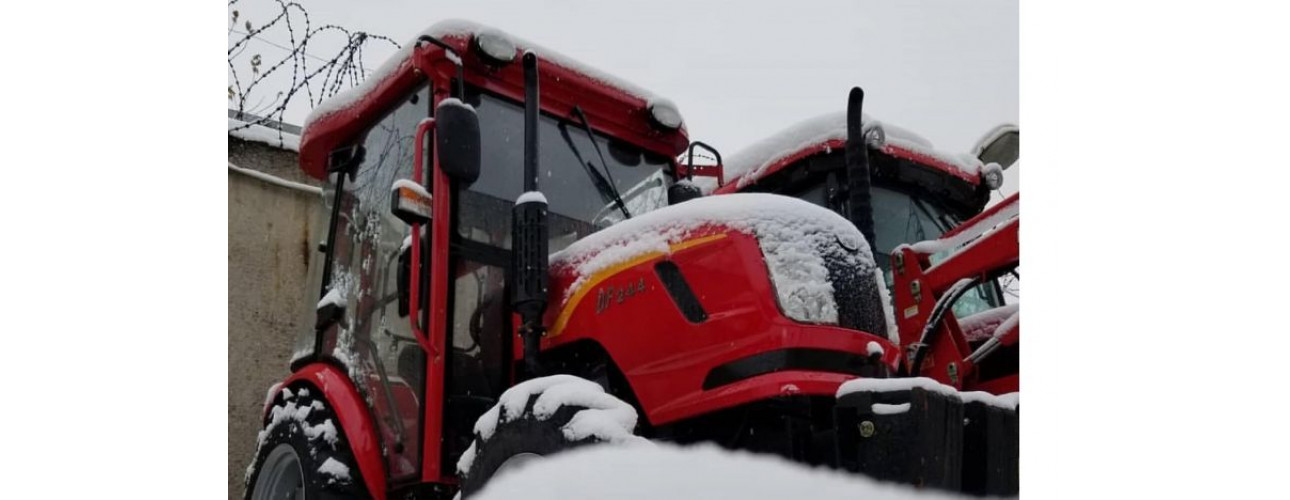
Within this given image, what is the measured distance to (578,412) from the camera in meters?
1.75

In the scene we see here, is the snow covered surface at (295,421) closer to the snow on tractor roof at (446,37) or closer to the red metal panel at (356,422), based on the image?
the red metal panel at (356,422)

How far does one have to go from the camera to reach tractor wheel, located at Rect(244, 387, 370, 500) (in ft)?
7.39

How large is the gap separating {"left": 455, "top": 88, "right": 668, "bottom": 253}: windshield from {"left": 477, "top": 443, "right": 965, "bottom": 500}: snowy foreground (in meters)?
0.58

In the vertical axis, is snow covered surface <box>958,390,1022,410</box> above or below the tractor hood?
below

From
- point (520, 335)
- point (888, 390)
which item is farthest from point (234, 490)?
point (888, 390)

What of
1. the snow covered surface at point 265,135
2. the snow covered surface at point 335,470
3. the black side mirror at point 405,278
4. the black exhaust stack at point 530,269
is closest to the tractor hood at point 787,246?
the black exhaust stack at point 530,269

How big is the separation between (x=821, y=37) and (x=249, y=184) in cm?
128

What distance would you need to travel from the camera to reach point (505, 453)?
6.02 ft

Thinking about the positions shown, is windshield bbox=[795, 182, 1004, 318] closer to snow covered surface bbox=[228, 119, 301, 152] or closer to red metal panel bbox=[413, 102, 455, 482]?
red metal panel bbox=[413, 102, 455, 482]

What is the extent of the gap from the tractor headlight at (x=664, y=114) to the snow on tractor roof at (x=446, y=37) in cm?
2

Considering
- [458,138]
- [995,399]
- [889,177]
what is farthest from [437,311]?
[889,177]

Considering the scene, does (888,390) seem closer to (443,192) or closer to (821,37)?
(821,37)

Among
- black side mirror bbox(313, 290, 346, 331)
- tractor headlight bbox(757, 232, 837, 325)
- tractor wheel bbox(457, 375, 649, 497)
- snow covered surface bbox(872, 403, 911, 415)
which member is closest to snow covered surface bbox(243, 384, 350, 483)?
black side mirror bbox(313, 290, 346, 331)

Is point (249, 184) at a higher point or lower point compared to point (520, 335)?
higher
